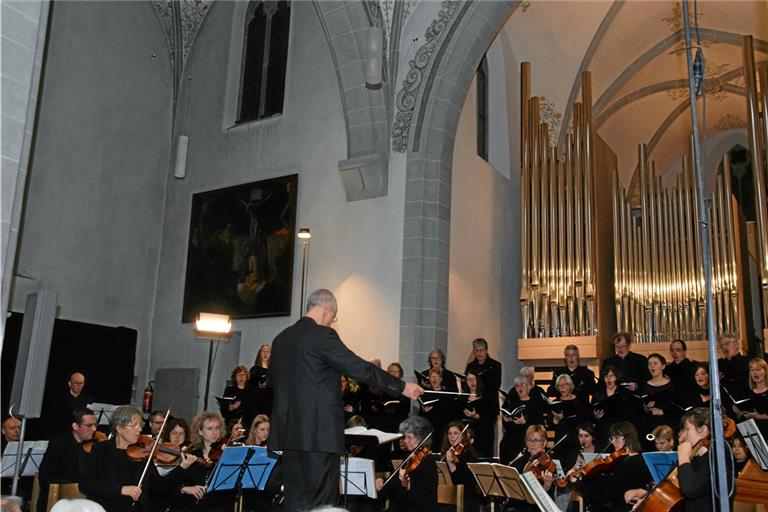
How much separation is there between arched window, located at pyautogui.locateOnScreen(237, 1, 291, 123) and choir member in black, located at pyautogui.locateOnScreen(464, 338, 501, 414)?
5.19 m

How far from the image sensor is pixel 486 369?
9.26 m

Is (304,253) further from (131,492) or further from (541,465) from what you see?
(131,492)

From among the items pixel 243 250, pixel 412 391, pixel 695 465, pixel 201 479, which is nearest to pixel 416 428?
pixel 201 479

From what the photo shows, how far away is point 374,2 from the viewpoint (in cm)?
1098

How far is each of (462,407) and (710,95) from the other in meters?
11.2

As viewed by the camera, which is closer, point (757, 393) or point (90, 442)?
point (90, 442)

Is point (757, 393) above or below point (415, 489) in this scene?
above

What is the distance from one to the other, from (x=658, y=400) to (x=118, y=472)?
4695 millimetres

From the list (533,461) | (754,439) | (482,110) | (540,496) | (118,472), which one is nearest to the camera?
(540,496)

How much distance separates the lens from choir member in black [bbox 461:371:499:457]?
8265 millimetres

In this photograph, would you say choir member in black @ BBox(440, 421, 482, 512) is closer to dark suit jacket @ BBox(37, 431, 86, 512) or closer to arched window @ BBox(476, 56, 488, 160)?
dark suit jacket @ BBox(37, 431, 86, 512)

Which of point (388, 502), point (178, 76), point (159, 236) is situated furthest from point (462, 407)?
point (178, 76)

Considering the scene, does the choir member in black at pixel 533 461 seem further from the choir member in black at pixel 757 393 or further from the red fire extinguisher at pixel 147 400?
the red fire extinguisher at pixel 147 400

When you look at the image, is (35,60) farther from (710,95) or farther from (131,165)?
(710,95)
